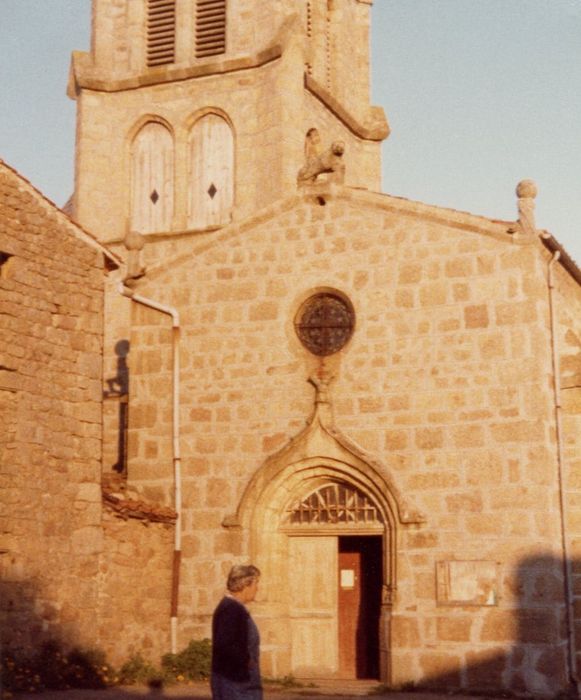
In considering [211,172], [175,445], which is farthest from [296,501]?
[211,172]

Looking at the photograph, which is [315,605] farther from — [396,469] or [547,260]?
[547,260]

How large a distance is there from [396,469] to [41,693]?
17.7 ft

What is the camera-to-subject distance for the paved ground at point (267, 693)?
547 inches

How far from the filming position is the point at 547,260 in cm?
1673

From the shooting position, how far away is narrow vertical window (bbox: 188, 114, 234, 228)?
1036 inches

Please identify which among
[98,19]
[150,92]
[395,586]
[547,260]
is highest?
[98,19]

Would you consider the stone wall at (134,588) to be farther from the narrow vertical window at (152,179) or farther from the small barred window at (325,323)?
the narrow vertical window at (152,179)

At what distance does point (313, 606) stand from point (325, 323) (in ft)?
12.8

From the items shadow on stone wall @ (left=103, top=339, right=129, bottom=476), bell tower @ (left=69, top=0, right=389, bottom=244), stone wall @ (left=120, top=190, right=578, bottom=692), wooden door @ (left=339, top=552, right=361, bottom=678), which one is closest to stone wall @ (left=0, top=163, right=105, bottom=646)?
stone wall @ (left=120, top=190, right=578, bottom=692)

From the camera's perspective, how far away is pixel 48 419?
15.2 m

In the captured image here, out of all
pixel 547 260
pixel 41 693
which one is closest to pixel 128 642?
pixel 41 693

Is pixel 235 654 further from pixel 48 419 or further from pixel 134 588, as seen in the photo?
pixel 134 588

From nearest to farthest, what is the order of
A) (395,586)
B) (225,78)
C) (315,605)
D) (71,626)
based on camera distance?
(71,626)
(395,586)
(315,605)
(225,78)

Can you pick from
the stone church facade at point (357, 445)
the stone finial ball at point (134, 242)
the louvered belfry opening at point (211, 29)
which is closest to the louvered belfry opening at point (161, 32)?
the louvered belfry opening at point (211, 29)
